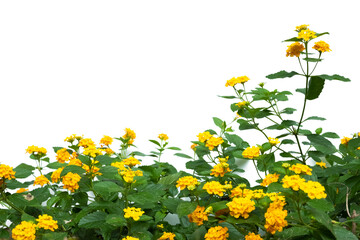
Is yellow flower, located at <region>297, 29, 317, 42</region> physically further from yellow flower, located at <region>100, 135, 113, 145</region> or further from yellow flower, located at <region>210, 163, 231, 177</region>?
yellow flower, located at <region>100, 135, 113, 145</region>

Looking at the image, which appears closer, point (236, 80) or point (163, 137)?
point (236, 80)

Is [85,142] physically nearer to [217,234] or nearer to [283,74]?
[217,234]

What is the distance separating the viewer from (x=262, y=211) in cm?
140

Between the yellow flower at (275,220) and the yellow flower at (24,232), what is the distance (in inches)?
29.2

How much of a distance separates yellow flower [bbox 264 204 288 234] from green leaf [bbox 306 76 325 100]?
1.88 ft

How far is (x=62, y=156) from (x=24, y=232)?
46 centimetres

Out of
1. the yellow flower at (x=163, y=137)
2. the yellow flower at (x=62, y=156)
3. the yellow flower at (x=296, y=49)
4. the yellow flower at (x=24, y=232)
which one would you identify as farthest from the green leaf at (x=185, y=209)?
the yellow flower at (x=163, y=137)

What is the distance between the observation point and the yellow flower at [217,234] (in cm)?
134

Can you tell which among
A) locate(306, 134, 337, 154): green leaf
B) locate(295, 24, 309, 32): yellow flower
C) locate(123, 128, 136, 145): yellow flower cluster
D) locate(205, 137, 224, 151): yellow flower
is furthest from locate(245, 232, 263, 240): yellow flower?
locate(123, 128, 136, 145): yellow flower cluster

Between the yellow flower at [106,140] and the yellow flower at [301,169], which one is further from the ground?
the yellow flower at [106,140]

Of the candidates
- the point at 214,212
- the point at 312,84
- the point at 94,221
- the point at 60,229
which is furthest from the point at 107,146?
the point at 312,84

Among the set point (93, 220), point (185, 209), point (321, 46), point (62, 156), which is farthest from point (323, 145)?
point (62, 156)

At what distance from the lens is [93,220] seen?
1426mm

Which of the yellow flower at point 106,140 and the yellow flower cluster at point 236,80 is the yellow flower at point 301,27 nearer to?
the yellow flower cluster at point 236,80
